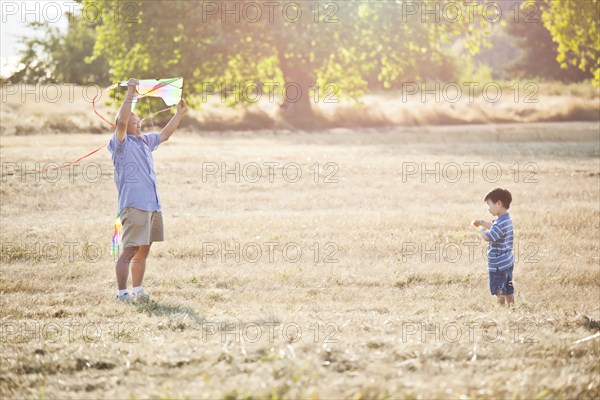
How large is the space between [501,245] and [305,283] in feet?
7.30

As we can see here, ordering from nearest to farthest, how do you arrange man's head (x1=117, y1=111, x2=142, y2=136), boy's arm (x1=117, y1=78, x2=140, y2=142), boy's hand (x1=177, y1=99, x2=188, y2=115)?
boy's arm (x1=117, y1=78, x2=140, y2=142)
man's head (x1=117, y1=111, x2=142, y2=136)
boy's hand (x1=177, y1=99, x2=188, y2=115)

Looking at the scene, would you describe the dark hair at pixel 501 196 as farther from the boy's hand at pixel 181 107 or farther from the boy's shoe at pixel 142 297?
the boy's shoe at pixel 142 297

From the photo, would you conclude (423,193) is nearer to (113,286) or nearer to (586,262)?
(586,262)

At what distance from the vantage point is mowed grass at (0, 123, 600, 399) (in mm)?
4445

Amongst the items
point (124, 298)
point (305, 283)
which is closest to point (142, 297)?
point (124, 298)

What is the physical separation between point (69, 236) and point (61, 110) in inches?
874

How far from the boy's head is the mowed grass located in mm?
953

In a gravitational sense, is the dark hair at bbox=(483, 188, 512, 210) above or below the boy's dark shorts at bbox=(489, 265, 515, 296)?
above

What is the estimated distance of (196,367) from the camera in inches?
178

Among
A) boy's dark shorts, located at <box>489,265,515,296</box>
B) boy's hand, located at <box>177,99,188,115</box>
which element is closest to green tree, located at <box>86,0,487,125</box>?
boy's hand, located at <box>177,99,188,115</box>

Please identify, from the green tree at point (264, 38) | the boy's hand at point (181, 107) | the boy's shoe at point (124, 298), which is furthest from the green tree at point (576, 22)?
the boy's shoe at point (124, 298)

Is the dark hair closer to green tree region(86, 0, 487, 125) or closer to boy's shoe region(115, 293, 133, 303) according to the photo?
boy's shoe region(115, 293, 133, 303)

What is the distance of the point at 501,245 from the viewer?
26.4 ft

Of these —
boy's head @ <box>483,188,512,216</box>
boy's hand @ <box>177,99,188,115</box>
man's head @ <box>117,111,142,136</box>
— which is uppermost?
boy's hand @ <box>177,99,188,115</box>
